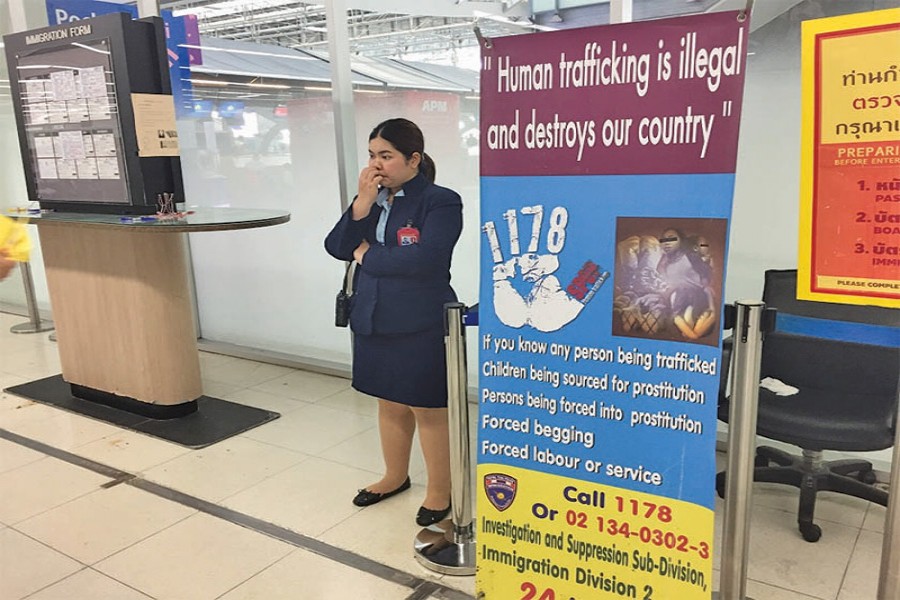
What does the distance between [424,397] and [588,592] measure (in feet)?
2.91

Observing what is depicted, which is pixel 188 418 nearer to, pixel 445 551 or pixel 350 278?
pixel 350 278

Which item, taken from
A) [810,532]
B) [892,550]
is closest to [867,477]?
[810,532]

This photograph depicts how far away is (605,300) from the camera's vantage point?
175cm

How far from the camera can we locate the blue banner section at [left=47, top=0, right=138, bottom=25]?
4.43 m

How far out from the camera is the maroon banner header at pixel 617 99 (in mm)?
1558

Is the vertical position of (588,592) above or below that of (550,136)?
below

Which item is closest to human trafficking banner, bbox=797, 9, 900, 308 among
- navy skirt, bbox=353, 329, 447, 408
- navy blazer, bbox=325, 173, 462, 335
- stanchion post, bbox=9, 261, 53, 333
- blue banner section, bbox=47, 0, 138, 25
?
navy blazer, bbox=325, 173, 462, 335

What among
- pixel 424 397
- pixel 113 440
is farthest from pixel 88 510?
pixel 424 397

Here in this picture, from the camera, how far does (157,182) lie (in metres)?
3.53

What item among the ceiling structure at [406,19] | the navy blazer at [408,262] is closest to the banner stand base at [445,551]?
the navy blazer at [408,262]

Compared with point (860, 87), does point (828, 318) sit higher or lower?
lower

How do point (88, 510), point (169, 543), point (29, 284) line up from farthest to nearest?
point (29, 284)
point (88, 510)
point (169, 543)

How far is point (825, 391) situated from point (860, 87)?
4.29 ft

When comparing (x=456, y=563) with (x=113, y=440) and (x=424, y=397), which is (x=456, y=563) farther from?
(x=113, y=440)
